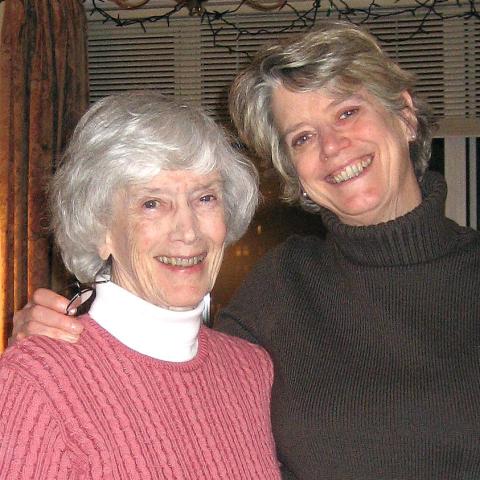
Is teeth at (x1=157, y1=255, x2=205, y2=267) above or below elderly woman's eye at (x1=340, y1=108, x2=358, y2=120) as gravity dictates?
below

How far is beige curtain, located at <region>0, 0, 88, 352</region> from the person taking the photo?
11.4 ft

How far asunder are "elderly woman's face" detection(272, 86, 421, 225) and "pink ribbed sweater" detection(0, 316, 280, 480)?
0.46m

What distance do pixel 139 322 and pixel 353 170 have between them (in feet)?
1.97

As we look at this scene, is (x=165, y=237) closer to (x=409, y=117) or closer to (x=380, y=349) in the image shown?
(x=380, y=349)

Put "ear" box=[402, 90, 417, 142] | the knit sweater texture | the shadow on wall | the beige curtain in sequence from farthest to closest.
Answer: the shadow on wall, the beige curtain, "ear" box=[402, 90, 417, 142], the knit sweater texture

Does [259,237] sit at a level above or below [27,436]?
below

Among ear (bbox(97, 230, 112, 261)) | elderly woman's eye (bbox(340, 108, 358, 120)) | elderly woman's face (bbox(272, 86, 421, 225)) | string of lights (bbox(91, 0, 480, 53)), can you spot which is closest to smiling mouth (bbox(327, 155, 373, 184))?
elderly woman's face (bbox(272, 86, 421, 225))

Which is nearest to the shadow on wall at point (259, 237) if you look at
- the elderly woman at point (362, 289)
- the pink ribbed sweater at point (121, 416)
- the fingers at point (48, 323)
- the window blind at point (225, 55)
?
the window blind at point (225, 55)

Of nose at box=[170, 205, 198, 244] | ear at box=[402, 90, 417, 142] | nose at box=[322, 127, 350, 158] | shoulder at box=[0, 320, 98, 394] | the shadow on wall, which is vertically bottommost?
the shadow on wall

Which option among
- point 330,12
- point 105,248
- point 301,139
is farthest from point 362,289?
point 330,12

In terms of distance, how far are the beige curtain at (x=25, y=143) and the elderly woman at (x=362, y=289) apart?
6.10ft

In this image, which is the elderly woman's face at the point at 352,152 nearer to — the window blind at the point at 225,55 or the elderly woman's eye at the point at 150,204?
the elderly woman's eye at the point at 150,204

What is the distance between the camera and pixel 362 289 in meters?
1.71

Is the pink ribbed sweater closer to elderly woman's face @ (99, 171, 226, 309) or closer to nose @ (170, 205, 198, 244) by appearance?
elderly woman's face @ (99, 171, 226, 309)
